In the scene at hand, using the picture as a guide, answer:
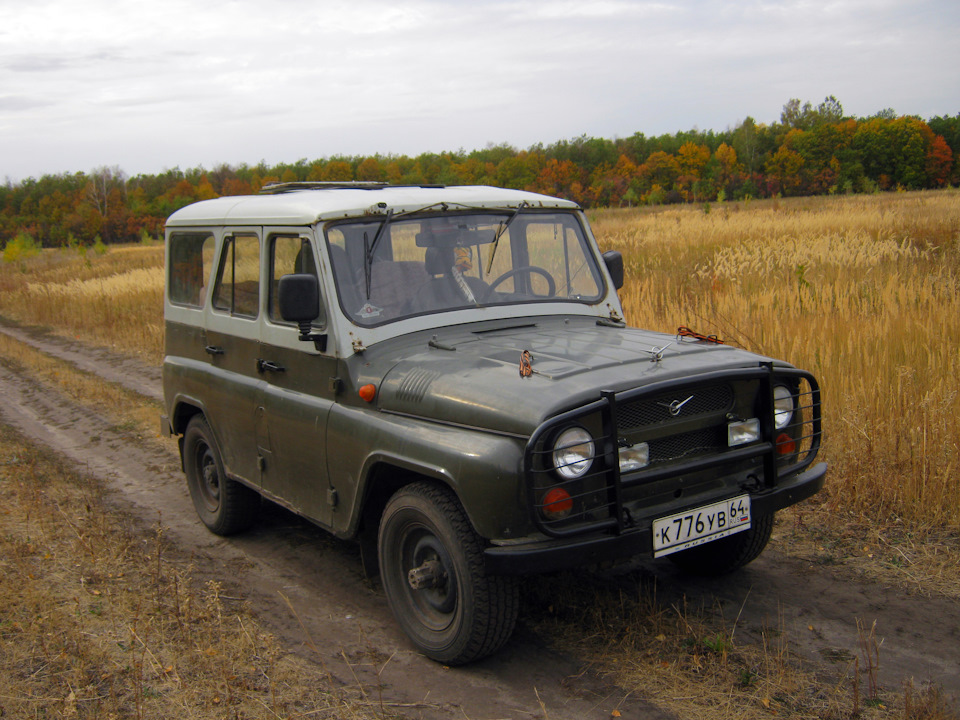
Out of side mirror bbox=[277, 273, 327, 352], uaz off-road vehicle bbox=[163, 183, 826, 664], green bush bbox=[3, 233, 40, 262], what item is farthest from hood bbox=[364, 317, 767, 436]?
green bush bbox=[3, 233, 40, 262]

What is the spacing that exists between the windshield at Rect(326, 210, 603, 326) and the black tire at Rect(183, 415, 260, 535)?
190cm

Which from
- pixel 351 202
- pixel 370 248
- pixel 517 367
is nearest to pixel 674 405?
pixel 517 367

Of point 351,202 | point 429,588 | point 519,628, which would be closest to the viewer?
point 429,588

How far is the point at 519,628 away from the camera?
395cm

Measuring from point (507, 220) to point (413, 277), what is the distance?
726 millimetres

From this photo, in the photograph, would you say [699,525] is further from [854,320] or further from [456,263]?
[854,320]

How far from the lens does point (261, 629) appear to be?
4094 millimetres

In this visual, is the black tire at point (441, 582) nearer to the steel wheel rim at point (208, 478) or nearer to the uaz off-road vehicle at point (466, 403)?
the uaz off-road vehicle at point (466, 403)

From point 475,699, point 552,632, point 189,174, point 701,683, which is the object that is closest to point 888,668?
point 701,683

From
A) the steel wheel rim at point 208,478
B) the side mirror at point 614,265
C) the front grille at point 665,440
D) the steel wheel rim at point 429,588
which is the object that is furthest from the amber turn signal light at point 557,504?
the steel wheel rim at point 208,478

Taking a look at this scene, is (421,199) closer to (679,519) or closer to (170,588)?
(679,519)

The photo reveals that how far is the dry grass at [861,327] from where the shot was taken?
5.07 m

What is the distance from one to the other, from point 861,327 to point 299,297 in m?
4.86

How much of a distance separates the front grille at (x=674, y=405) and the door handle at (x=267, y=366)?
6.80 feet
